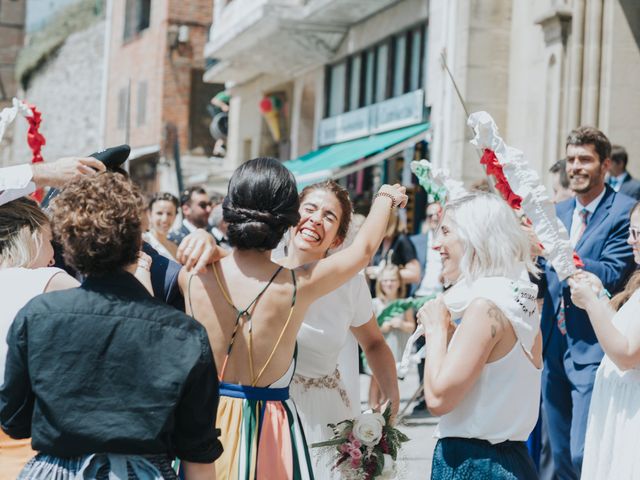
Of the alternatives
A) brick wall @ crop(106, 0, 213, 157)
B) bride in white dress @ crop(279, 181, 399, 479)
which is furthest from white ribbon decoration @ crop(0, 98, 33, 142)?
brick wall @ crop(106, 0, 213, 157)

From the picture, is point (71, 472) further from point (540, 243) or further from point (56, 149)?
point (56, 149)

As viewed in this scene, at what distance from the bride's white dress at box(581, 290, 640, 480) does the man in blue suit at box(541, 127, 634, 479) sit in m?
0.90

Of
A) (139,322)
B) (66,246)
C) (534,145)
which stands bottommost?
(139,322)

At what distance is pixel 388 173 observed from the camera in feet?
62.2

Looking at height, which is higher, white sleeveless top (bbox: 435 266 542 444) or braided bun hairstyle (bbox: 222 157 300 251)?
braided bun hairstyle (bbox: 222 157 300 251)

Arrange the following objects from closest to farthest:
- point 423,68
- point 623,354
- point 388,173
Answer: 1. point 623,354
2. point 423,68
3. point 388,173

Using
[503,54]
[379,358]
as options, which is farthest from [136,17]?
[379,358]

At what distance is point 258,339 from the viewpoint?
3.79 m

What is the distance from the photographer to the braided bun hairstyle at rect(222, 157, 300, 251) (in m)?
3.71

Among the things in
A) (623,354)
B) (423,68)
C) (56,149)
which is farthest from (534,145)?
(56,149)

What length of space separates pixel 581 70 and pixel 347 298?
277 inches

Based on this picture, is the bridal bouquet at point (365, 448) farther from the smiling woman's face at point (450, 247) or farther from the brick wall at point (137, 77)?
the brick wall at point (137, 77)

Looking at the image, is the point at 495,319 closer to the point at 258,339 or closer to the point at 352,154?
the point at 258,339

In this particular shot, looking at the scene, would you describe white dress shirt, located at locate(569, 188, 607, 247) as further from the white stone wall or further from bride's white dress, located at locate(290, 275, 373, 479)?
the white stone wall
